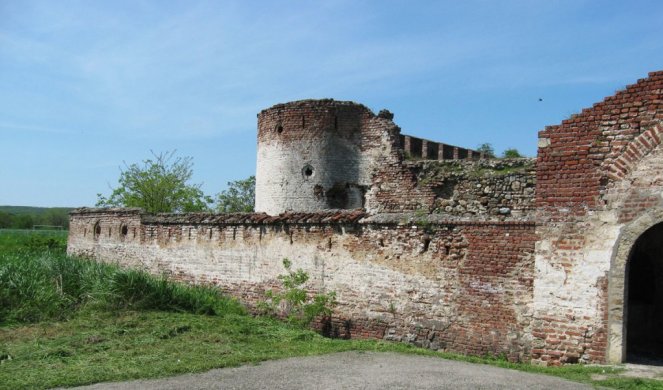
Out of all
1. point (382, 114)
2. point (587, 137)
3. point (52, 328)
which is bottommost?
point (52, 328)

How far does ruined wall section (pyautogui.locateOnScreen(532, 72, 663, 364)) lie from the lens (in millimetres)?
7855

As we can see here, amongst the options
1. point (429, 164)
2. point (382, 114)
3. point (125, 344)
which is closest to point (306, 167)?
point (382, 114)


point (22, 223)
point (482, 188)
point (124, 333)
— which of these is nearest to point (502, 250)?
point (482, 188)

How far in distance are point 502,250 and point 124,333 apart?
629cm

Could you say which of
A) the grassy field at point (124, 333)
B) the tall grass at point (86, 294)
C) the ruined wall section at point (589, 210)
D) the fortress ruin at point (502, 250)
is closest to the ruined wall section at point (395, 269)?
the fortress ruin at point (502, 250)

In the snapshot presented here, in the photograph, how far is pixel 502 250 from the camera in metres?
9.10

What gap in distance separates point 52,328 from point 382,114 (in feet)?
38.4

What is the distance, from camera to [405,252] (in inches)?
411

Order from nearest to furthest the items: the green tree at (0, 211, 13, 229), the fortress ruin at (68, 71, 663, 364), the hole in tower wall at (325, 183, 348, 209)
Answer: the fortress ruin at (68, 71, 663, 364) → the hole in tower wall at (325, 183, 348, 209) → the green tree at (0, 211, 13, 229)

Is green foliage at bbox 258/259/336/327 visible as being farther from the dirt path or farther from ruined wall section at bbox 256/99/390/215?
ruined wall section at bbox 256/99/390/215

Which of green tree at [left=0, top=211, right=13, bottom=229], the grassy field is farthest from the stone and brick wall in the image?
green tree at [left=0, top=211, right=13, bottom=229]

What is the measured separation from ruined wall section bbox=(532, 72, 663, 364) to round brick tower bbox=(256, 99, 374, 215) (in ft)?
34.7

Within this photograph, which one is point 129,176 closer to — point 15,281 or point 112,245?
point 112,245

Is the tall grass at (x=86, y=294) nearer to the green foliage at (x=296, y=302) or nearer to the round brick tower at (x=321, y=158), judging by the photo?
the green foliage at (x=296, y=302)
